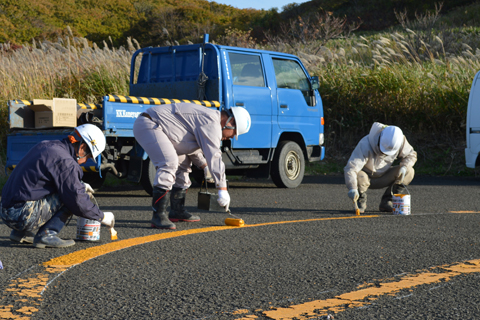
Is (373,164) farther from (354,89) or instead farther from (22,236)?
(354,89)

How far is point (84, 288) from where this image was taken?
385 cm

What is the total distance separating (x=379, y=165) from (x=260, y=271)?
376cm

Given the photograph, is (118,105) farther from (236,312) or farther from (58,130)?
(236,312)

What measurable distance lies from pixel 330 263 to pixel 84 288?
6.18 feet

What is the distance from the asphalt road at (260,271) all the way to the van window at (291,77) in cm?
402

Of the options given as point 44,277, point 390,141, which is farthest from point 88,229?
point 390,141

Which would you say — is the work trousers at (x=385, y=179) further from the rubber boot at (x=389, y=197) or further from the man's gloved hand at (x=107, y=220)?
the man's gloved hand at (x=107, y=220)

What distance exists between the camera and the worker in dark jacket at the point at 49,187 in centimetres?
481

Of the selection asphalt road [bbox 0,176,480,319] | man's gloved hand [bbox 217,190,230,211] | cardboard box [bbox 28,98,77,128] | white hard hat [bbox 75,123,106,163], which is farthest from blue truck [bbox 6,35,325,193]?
white hard hat [bbox 75,123,106,163]

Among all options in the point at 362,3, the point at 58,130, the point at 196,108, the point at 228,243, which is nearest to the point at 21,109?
the point at 58,130

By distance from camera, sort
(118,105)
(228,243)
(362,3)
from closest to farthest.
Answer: (228,243) → (118,105) → (362,3)

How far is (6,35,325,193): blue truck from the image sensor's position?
336 inches

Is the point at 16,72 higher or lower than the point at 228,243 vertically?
higher

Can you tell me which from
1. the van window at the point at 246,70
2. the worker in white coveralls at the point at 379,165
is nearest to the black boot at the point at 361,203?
the worker in white coveralls at the point at 379,165
